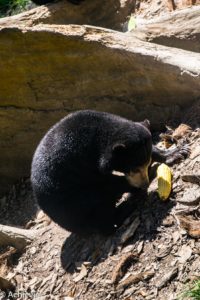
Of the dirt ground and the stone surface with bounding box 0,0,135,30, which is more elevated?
the stone surface with bounding box 0,0,135,30

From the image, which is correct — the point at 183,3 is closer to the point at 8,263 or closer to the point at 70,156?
the point at 70,156

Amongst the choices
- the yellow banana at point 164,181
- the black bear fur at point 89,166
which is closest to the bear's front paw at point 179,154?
the black bear fur at point 89,166

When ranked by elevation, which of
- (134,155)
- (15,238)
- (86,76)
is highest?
(86,76)

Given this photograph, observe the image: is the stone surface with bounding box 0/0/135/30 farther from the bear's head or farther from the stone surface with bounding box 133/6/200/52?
the bear's head

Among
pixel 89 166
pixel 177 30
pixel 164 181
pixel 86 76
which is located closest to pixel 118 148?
pixel 89 166

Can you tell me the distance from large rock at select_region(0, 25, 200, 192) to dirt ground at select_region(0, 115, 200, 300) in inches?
19.9

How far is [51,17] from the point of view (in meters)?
8.01

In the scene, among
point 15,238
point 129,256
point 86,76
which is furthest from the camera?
point 86,76

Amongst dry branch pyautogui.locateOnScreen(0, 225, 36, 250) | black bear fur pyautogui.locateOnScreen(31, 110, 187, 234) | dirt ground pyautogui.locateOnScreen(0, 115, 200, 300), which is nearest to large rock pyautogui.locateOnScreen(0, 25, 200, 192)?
dirt ground pyautogui.locateOnScreen(0, 115, 200, 300)

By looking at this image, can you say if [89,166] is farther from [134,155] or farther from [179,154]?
[179,154]

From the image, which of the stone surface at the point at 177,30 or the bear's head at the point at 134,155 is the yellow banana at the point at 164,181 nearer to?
the bear's head at the point at 134,155

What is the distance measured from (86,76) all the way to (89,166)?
1.18 metres

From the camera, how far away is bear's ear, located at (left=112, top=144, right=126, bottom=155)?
17.3 feet

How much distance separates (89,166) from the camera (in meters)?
5.48
